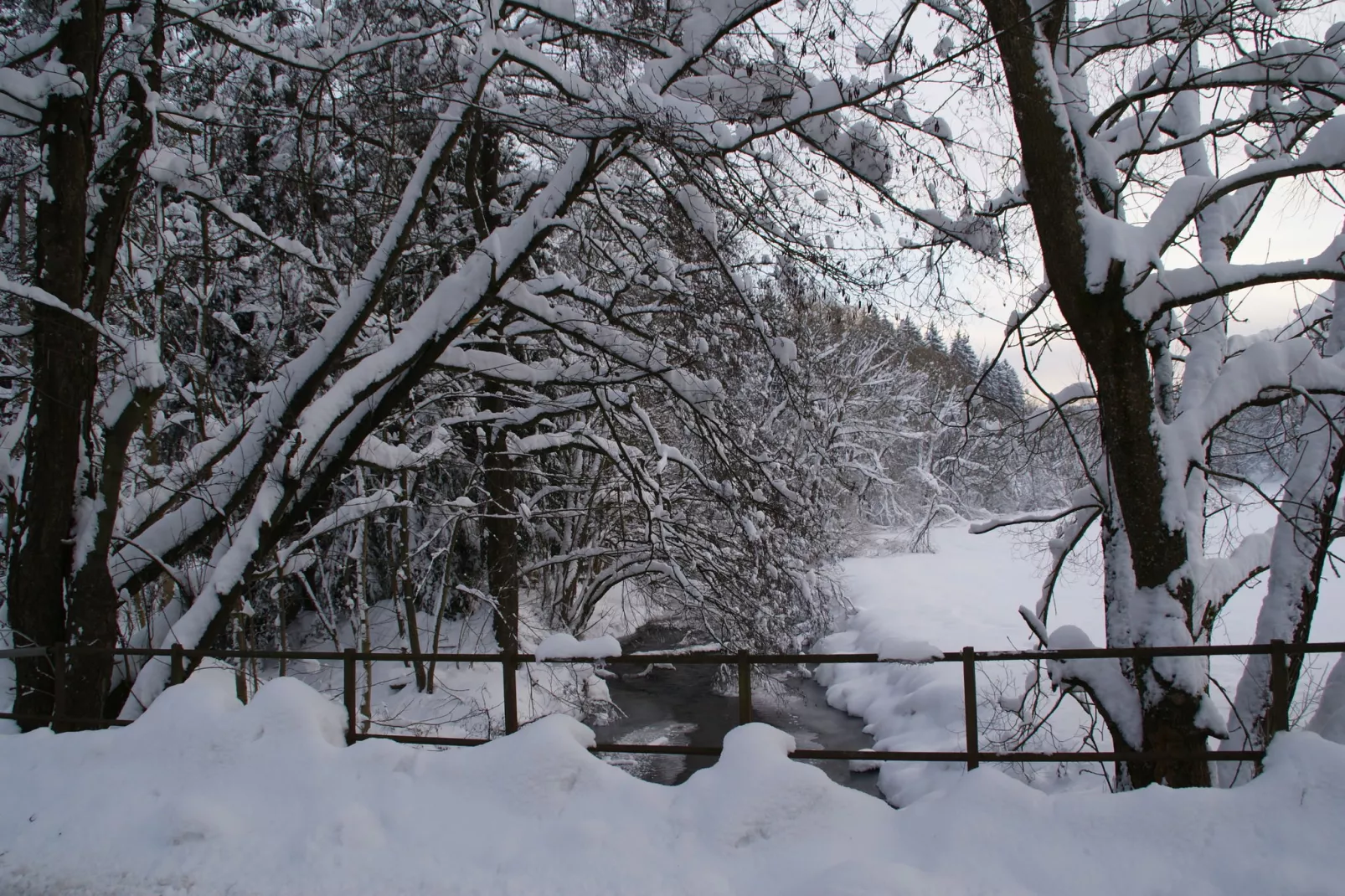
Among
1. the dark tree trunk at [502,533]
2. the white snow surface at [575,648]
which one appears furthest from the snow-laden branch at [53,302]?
the dark tree trunk at [502,533]

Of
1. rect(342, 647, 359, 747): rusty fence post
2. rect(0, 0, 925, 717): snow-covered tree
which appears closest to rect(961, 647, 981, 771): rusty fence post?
rect(0, 0, 925, 717): snow-covered tree

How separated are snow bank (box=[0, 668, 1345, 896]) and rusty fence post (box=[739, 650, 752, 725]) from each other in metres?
0.33

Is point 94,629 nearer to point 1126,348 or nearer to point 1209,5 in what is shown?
point 1126,348

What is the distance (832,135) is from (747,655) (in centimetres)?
355

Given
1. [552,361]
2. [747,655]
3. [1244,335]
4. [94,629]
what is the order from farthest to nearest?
[552,361]
[1244,335]
[94,629]
[747,655]

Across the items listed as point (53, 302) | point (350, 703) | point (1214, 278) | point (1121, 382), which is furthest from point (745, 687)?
point (53, 302)

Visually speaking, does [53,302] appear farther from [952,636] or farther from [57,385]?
[952,636]

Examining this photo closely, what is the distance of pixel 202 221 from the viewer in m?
8.23

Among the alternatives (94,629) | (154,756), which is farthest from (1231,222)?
(94,629)

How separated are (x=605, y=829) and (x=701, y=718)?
36.6ft

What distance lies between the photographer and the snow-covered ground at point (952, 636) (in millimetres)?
11305

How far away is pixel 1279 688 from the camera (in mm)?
4223

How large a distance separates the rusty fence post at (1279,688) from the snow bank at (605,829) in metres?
0.29

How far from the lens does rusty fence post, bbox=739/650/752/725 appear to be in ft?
14.7
